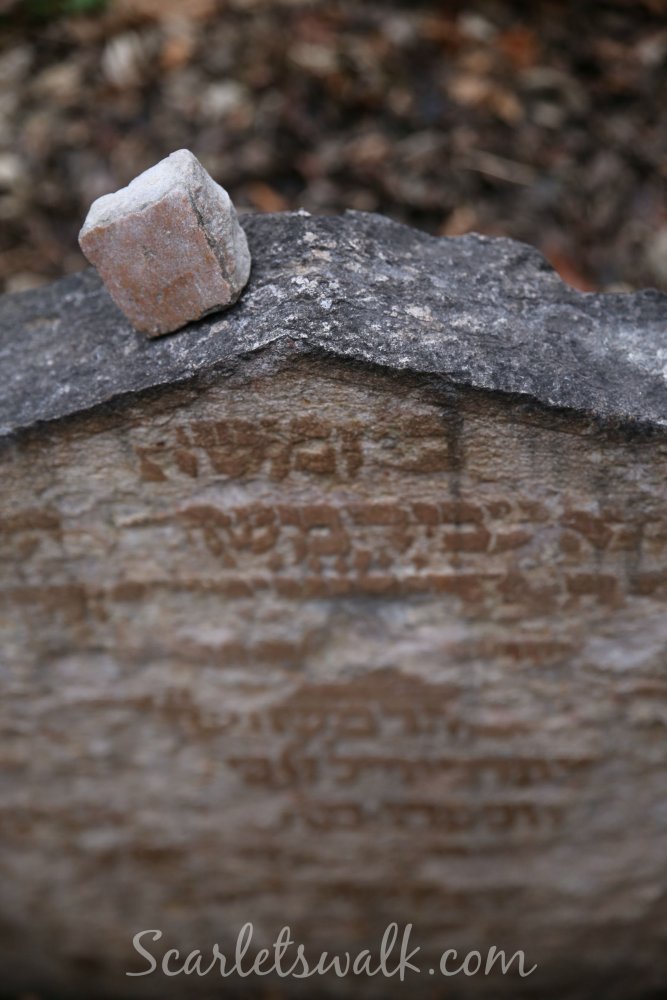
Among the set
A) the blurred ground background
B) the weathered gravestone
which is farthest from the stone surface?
the blurred ground background

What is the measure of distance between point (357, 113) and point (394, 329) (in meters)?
1.88

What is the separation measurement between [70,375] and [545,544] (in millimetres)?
718

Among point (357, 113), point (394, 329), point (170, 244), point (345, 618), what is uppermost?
point (357, 113)

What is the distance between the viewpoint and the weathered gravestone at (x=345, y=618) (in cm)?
124

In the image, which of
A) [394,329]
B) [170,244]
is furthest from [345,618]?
[170,244]

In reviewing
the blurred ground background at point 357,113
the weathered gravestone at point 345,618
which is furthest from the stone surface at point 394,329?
the blurred ground background at point 357,113

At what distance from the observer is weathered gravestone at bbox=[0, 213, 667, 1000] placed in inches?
48.8

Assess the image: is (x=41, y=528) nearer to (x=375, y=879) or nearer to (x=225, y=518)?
(x=225, y=518)

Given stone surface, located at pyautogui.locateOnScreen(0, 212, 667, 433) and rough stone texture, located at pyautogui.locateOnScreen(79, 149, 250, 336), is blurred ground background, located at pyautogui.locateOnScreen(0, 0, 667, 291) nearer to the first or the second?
stone surface, located at pyautogui.locateOnScreen(0, 212, 667, 433)

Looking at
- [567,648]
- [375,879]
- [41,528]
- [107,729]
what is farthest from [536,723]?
[41,528]

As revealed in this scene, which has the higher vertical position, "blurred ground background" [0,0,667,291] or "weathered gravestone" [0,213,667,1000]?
"blurred ground background" [0,0,667,291]

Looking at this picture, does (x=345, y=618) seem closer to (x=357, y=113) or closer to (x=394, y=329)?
(x=394, y=329)

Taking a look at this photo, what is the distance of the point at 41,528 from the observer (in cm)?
141

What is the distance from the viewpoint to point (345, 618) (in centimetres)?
149
